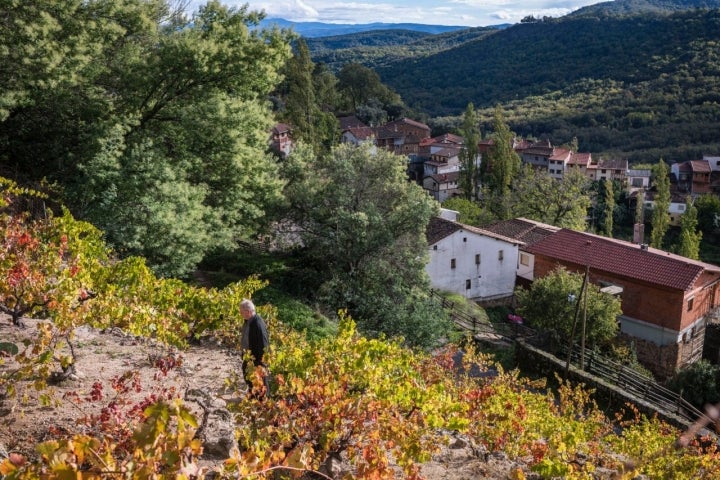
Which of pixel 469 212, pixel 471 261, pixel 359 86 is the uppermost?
pixel 359 86

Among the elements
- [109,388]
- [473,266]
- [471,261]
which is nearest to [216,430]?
[109,388]

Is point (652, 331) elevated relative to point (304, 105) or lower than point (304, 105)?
lower

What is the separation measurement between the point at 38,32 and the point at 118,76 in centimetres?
346

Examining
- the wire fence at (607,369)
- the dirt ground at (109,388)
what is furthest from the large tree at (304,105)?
the dirt ground at (109,388)

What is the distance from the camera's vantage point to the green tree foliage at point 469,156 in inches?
1877

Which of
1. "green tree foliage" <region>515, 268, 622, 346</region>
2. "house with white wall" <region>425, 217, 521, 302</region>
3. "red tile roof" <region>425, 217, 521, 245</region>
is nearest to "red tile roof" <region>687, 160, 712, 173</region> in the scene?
"house with white wall" <region>425, 217, 521, 302</region>

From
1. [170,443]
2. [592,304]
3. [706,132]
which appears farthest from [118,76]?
[706,132]

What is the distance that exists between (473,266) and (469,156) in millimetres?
20435

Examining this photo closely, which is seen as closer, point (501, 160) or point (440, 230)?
point (440, 230)

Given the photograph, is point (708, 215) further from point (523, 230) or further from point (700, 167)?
point (523, 230)

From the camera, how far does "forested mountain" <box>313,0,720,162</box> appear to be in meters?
95.4

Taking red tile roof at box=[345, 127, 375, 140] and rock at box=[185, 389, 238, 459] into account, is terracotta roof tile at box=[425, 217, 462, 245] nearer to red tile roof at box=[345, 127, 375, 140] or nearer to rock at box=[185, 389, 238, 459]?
rock at box=[185, 389, 238, 459]

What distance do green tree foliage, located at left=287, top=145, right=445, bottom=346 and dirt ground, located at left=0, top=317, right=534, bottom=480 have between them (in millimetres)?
7916

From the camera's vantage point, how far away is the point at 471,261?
30.0 meters
